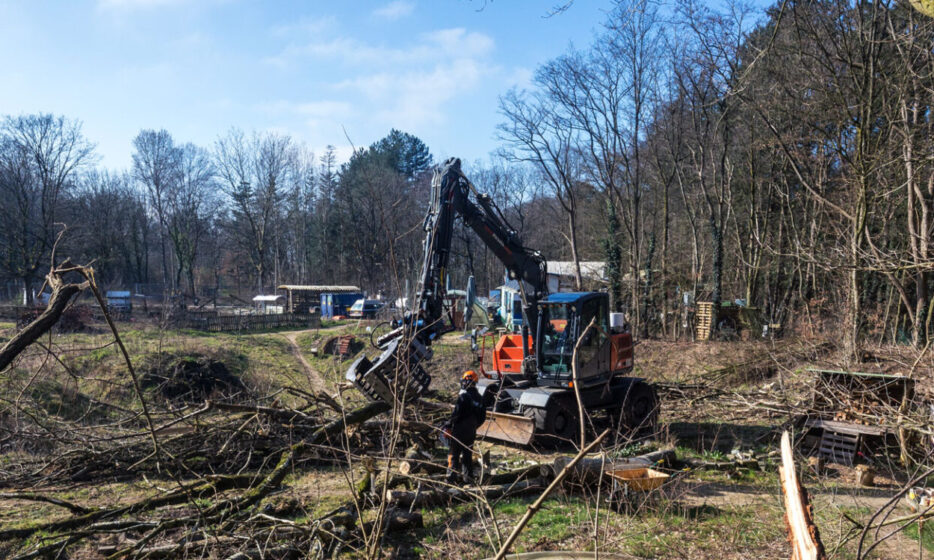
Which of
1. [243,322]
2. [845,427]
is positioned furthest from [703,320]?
Result: [243,322]

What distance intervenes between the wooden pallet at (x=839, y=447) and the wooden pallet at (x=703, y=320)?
42.8 feet

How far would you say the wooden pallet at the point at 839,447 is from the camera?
29.9 feet

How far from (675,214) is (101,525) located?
31.0m

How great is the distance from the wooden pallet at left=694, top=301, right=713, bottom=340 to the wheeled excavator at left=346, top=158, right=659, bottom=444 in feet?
37.8

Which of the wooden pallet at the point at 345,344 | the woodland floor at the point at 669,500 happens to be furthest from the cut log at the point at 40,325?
the wooden pallet at the point at 345,344

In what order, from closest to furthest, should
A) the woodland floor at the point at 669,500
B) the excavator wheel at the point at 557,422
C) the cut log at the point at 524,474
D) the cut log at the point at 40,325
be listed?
the cut log at the point at 40,325
the woodland floor at the point at 669,500
the cut log at the point at 524,474
the excavator wheel at the point at 557,422

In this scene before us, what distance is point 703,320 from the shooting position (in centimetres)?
2277

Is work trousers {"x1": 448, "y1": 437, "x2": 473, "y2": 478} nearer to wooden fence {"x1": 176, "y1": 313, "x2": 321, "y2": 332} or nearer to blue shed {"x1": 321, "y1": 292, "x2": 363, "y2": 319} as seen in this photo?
wooden fence {"x1": 176, "y1": 313, "x2": 321, "y2": 332}

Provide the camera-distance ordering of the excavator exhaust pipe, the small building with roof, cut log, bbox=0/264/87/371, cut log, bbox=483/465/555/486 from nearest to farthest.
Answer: cut log, bbox=0/264/87/371, cut log, bbox=483/465/555/486, the excavator exhaust pipe, the small building with roof

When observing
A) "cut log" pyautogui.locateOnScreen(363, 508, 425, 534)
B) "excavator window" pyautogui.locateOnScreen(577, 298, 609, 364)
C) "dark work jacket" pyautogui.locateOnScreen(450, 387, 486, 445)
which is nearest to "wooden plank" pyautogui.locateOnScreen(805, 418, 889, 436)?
"excavator window" pyautogui.locateOnScreen(577, 298, 609, 364)

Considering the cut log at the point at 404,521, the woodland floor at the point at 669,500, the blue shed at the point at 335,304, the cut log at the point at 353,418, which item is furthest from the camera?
the blue shed at the point at 335,304

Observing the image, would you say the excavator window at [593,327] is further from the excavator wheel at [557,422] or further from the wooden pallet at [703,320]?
the wooden pallet at [703,320]

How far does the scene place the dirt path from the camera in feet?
54.3

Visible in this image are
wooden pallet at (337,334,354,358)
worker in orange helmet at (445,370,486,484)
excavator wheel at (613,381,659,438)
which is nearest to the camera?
worker in orange helmet at (445,370,486,484)
